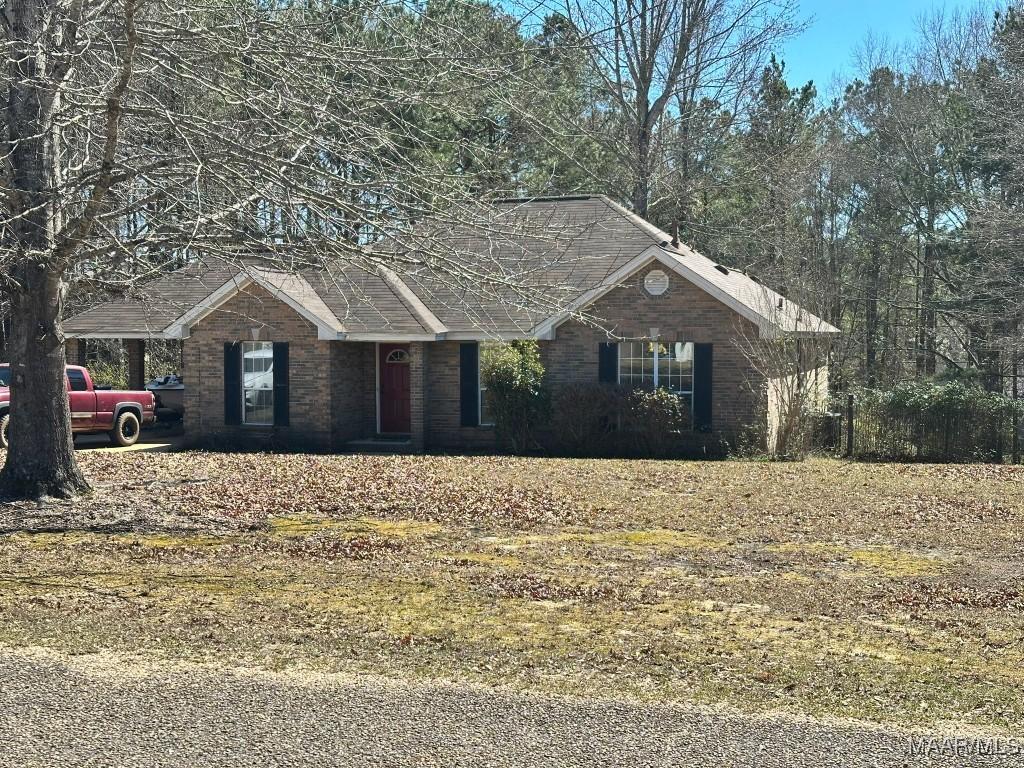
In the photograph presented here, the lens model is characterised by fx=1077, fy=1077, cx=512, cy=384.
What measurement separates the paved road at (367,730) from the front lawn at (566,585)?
0.39 m

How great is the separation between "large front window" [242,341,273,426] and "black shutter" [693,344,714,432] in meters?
8.88

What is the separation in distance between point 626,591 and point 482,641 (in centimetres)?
208

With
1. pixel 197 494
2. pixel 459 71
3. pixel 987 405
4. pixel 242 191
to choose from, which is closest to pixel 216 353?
pixel 197 494

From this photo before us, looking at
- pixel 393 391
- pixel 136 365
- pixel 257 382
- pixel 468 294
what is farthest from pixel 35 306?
pixel 136 365

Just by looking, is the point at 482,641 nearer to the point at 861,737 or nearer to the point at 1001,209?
the point at 861,737

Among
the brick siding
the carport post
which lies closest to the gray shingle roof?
the brick siding

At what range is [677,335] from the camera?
22062 mm

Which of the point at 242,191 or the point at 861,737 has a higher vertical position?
the point at 242,191

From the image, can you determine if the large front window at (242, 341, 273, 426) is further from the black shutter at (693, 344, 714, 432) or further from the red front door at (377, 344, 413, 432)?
the black shutter at (693, 344, 714, 432)

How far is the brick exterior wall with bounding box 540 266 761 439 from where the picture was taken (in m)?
21.7

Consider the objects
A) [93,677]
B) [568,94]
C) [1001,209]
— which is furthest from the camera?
[1001,209]

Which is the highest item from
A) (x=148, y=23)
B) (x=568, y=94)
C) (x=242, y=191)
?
(x=568, y=94)

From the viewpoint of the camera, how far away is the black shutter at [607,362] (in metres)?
22.3

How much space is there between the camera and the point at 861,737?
18.2ft
